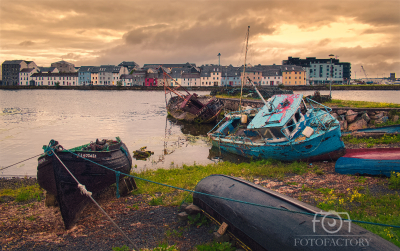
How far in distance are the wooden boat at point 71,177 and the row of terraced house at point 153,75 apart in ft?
363

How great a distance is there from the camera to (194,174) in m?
11.9

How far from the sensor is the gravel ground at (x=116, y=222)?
6457 millimetres

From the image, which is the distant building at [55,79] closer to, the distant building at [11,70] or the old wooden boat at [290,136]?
the distant building at [11,70]

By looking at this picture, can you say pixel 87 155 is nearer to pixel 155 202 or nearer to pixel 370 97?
pixel 155 202

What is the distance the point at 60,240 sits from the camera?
675 cm

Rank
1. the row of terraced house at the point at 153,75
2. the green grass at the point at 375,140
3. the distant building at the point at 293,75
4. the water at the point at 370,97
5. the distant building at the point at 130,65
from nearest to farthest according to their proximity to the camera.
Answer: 1. the green grass at the point at 375,140
2. the water at the point at 370,97
3. the distant building at the point at 293,75
4. the row of terraced house at the point at 153,75
5. the distant building at the point at 130,65

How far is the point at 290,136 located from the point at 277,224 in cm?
936

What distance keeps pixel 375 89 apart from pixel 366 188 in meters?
124

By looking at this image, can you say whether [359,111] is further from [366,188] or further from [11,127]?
[11,127]

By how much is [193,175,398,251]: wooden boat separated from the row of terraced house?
11371cm

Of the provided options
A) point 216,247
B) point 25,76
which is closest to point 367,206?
point 216,247

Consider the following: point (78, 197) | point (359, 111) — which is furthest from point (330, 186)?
point (359, 111)

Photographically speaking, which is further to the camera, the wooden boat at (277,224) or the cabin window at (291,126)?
the cabin window at (291,126)

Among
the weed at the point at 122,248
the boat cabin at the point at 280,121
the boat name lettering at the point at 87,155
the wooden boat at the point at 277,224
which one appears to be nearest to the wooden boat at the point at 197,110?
the boat cabin at the point at 280,121
